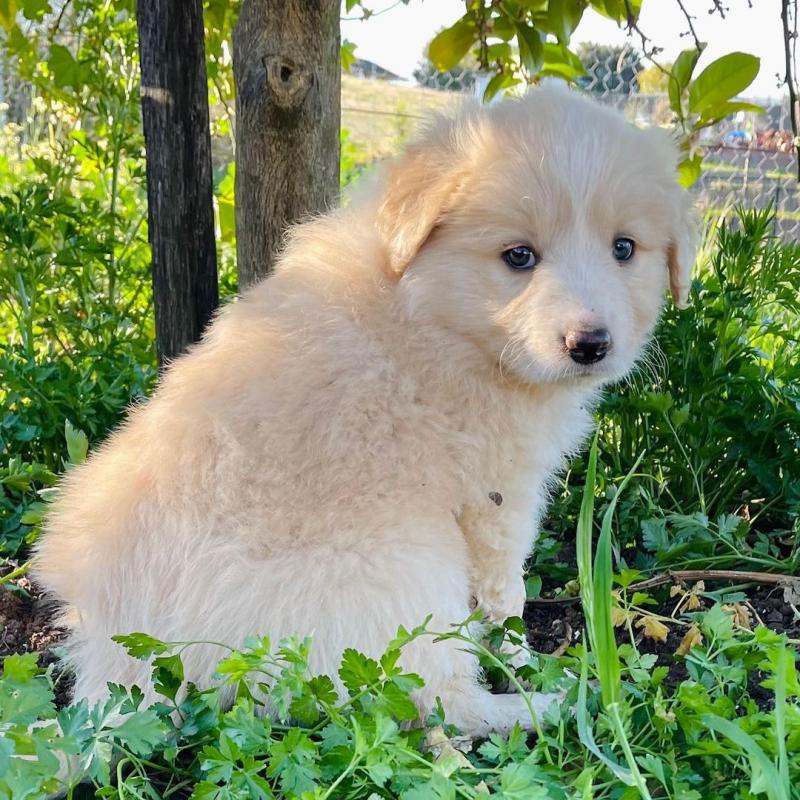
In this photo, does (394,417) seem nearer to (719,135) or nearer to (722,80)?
(722,80)

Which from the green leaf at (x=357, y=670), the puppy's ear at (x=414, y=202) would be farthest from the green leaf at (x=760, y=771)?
the puppy's ear at (x=414, y=202)

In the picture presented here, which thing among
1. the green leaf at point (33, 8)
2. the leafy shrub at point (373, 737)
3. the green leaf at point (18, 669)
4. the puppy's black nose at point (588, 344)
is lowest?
→ the leafy shrub at point (373, 737)

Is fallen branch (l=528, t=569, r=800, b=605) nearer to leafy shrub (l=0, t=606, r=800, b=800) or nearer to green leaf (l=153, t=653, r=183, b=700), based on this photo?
leafy shrub (l=0, t=606, r=800, b=800)

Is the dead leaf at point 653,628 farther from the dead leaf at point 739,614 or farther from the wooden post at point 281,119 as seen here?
the wooden post at point 281,119

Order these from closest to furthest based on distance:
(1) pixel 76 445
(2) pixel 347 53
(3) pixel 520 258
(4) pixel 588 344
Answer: (4) pixel 588 344, (3) pixel 520 258, (1) pixel 76 445, (2) pixel 347 53

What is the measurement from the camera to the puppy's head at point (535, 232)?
228 centimetres

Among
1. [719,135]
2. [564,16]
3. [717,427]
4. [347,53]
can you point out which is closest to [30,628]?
[717,427]

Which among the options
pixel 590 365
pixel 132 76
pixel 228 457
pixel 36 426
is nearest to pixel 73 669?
pixel 228 457

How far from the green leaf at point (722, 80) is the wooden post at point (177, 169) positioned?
178cm

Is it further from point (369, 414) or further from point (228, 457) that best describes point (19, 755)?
point (369, 414)

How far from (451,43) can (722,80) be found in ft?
3.50

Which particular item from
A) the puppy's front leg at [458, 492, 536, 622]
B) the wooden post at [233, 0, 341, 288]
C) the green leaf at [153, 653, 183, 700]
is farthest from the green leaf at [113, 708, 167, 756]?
the wooden post at [233, 0, 341, 288]

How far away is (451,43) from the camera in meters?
3.64

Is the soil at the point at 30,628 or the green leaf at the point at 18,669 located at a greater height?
the green leaf at the point at 18,669
